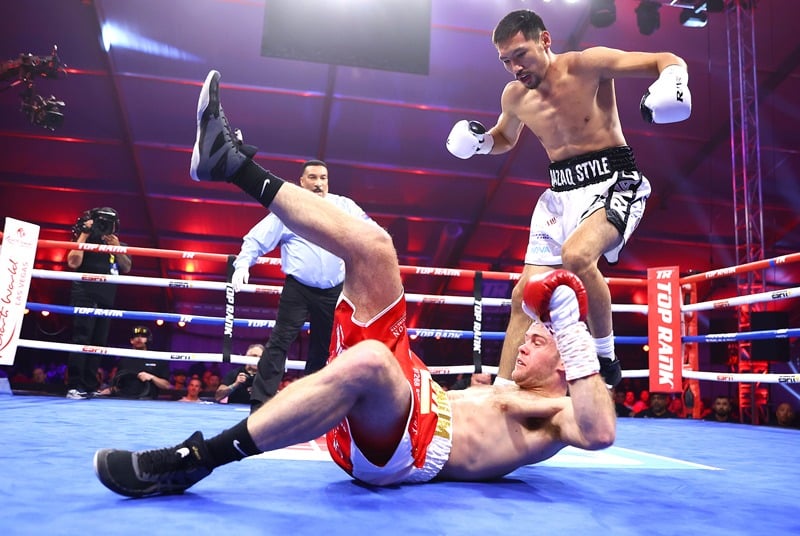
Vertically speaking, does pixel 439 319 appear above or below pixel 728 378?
above

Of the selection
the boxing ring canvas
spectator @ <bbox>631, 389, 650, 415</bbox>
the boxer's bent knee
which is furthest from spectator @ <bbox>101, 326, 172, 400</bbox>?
spectator @ <bbox>631, 389, 650, 415</bbox>

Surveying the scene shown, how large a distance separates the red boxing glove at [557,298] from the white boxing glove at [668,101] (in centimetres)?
92

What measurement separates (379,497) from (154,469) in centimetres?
46

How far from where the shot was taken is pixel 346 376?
1.35 metres

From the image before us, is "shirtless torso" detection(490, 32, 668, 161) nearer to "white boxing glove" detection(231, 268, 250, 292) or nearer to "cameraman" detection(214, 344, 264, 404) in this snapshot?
"white boxing glove" detection(231, 268, 250, 292)

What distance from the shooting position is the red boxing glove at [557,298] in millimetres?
1472

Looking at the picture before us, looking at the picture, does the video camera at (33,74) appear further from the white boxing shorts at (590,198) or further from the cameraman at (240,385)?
the white boxing shorts at (590,198)

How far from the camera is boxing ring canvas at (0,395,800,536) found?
1.15m

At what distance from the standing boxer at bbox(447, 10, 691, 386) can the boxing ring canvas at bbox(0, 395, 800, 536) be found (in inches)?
22.6

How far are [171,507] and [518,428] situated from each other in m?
0.84

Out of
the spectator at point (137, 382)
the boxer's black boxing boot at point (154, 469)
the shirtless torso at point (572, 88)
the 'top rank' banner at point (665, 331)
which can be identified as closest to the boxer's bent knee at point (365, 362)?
the boxer's black boxing boot at point (154, 469)

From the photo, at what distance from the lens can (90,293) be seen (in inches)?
167

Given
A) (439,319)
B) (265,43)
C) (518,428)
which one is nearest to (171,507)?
(518,428)

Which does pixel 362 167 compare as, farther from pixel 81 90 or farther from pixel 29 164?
pixel 29 164
